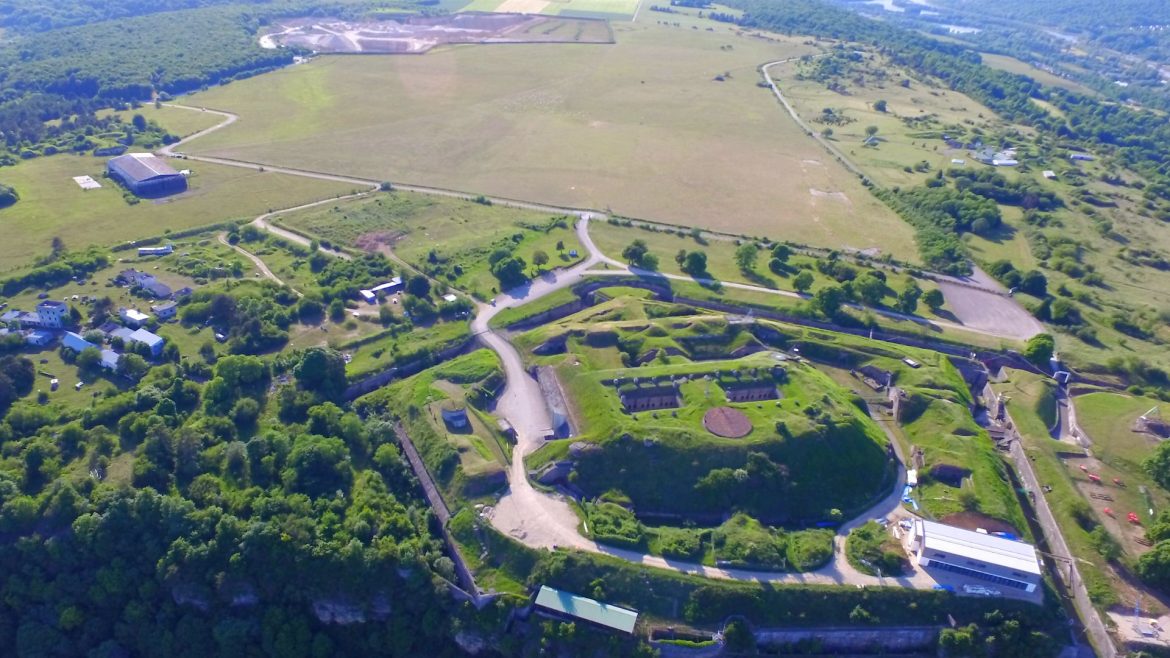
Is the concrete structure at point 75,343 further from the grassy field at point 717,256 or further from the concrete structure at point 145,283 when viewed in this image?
the grassy field at point 717,256

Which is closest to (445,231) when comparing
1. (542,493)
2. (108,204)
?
(108,204)

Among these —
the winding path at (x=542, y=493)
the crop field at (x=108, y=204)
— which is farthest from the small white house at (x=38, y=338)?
the winding path at (x=542, y=493)

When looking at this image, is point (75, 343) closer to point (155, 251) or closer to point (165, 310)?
point (165, 310)

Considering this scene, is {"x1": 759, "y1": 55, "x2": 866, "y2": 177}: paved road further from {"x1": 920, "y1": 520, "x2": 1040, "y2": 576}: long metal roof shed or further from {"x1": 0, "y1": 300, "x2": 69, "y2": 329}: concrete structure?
{"x1": 0, "y1": 300, "x2": 69, "y2": 329}: concrete structure

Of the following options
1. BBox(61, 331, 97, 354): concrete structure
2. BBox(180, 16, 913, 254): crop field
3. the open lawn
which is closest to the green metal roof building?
BBox(61, 331, 97, 354): concrete structure

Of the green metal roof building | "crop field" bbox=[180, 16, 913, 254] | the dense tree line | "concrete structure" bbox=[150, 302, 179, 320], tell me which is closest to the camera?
the green metal roof building

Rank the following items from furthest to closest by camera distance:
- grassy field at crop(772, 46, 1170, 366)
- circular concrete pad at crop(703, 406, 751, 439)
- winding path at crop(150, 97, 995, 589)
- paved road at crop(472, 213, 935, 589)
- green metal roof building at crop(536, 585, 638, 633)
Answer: grassy field at crop(772, 46, 1170, 366) → circular concrete pad at crop(703, 406, 751, 439) → winding path at crop(150, 97, 995, 589) → paved road at crop(472, 213, 935, 589) → green metal roof building at crop(536, 585, 638, 633)
